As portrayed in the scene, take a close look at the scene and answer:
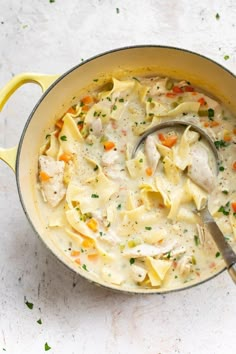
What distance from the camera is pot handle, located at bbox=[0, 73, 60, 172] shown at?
3217mm

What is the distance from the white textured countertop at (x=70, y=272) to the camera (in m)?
3.45

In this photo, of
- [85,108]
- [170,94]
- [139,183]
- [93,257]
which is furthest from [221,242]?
[85,108]

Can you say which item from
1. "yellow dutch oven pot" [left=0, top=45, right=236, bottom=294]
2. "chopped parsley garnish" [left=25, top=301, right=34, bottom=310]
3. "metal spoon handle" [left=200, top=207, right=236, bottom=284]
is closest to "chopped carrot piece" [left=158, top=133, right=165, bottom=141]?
"yellow dutch oven pot" [left=0, top=45, right=236, bottom=294]

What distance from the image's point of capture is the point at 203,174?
3414 mm

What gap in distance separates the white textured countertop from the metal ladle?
376 mm

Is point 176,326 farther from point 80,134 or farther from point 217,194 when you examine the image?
point 80,134

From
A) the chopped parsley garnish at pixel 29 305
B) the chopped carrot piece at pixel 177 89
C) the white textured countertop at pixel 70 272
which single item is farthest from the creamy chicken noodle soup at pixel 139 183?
the chopped parsley garnish at pixel 29 305

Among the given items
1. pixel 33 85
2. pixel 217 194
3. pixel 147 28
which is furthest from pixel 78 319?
pixel 147 28

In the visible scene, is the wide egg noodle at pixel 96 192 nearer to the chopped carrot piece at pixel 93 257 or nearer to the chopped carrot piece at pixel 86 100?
the chopped carrot piece at pixel 93 257

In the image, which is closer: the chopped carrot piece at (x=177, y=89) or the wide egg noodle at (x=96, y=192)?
the wide egg noodle at (x=96, y=192)

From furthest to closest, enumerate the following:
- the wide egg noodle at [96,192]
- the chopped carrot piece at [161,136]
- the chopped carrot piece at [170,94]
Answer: the chopped carrot piece at [170,94] → the chopped carrot piece at [161,136] → the wide egg noodle at [96,192]

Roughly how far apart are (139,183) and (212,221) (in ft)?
1.41

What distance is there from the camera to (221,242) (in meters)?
3.16

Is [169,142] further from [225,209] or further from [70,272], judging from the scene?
[70,272]
